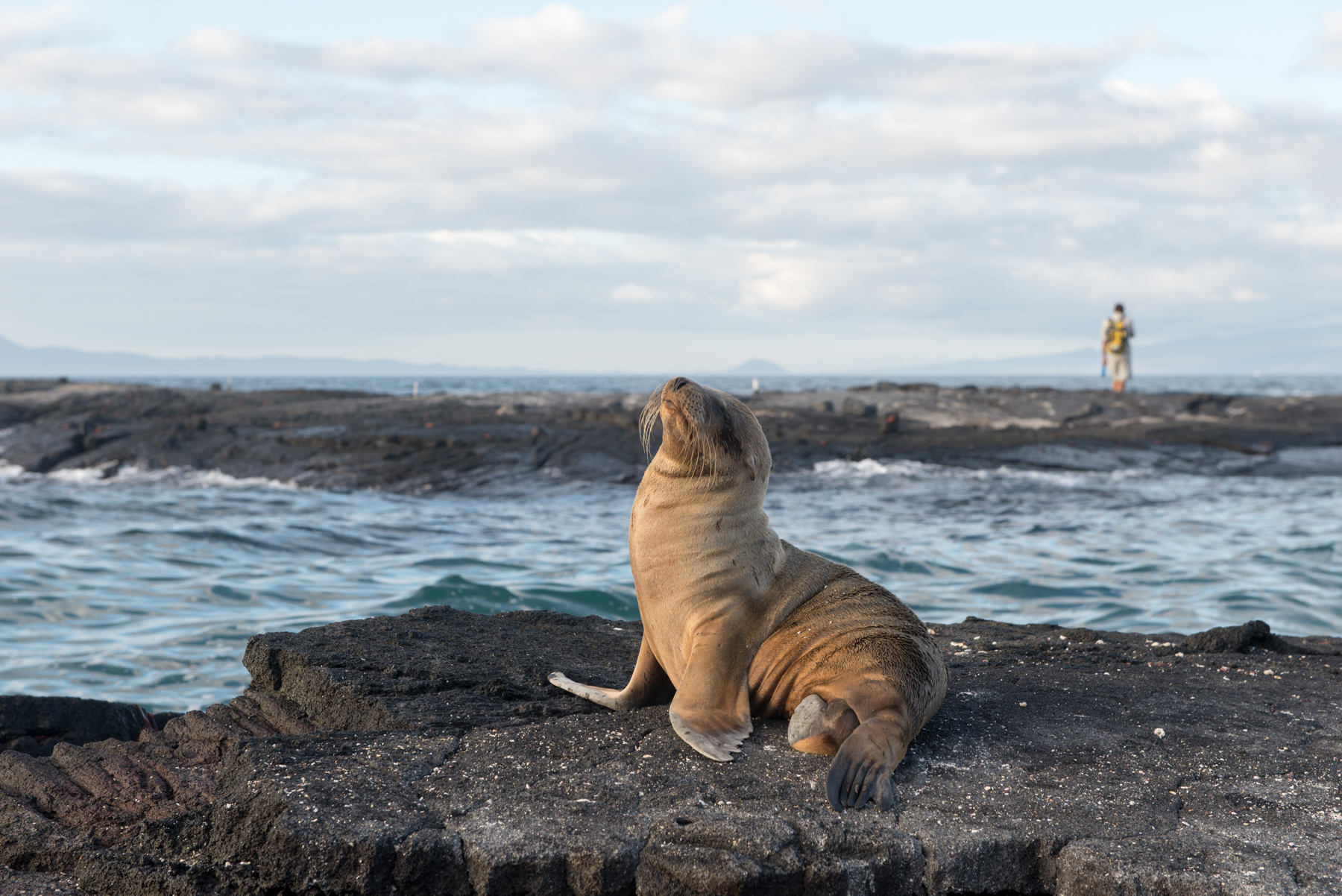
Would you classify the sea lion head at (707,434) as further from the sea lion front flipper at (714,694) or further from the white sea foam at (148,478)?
the white sea foam at (148,478)

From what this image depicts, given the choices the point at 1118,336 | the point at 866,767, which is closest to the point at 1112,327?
the point at 1118,336

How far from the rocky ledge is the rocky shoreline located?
473 inches

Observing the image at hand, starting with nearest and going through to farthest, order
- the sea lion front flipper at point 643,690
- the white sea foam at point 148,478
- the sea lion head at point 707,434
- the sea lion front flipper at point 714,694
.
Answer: the sea lion front flipper at point 714,694 < the sea lion head at point 707,434 < the sea lion front flipper at point 643,690 < the white sea foam at point 148,478

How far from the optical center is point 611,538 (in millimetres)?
11828

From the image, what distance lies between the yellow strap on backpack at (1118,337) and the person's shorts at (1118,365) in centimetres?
25

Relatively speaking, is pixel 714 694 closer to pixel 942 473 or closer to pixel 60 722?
pixel 60 722

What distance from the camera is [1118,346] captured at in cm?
2361

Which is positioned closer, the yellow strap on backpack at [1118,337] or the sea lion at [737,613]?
the sea lion at [737,613]

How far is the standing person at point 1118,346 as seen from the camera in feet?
75.9

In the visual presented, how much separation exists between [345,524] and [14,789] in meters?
9.36

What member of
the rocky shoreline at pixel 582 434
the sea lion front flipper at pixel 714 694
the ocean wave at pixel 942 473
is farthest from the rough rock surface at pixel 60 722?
the ocean wave at pixel 942 473

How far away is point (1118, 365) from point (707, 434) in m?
22.9

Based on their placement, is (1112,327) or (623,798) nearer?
(623,798)

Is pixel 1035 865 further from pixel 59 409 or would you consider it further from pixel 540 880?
pixel 59 409
